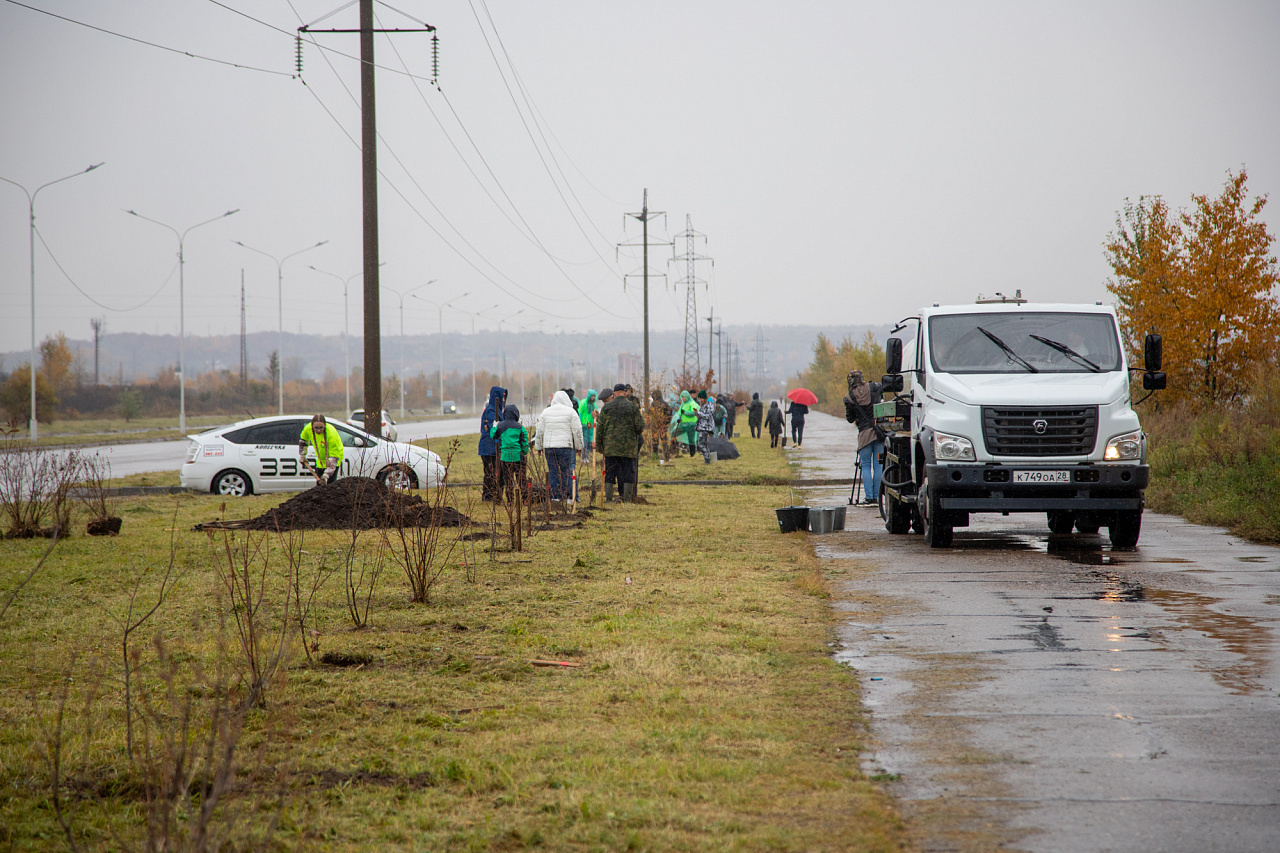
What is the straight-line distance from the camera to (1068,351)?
41.2ft

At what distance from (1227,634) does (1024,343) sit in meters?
5.65

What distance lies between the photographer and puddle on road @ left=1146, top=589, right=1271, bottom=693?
6215mm

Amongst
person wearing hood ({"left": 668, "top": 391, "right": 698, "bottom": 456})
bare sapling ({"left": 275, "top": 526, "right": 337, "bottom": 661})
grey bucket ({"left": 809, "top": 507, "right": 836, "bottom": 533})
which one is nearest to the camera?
bare sapling ({"left": 275, "top": 526, "right": 337, "bottom": 661})

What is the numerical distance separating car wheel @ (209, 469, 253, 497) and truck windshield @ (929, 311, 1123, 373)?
13.2m

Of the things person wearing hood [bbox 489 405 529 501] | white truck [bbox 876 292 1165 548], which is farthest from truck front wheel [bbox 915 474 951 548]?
person wearing hood [bbox 489 405 529 501]

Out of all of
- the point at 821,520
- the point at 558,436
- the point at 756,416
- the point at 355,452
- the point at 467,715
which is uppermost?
the point at 756,416

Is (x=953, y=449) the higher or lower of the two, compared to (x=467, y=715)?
higher

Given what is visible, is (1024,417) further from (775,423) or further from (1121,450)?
(775,423)

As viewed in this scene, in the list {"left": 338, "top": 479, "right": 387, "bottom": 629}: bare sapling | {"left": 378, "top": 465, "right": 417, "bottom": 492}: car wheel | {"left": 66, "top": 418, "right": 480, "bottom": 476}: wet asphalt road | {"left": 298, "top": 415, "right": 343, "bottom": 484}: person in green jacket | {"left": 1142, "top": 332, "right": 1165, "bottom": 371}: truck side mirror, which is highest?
{"left": 1142, "top": 332, "right": 1165, "bottom": 371}: truck side mirror

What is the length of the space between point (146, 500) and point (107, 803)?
54.5ft

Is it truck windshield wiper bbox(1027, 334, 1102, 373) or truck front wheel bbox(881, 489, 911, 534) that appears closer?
truck windshield wiper bbox(1027, 334, 1102, 373)

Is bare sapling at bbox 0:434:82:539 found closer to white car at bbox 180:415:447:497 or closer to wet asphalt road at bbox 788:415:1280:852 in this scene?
white car at bbox 180:415:447:497

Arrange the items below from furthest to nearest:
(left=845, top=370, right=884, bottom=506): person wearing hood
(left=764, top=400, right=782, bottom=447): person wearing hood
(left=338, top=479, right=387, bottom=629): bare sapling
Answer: (left=764, top=400, right=782, bottom=447): person wearing hood → (left=845, top=370, right=884, bottom=506): person wearing hood → (left=338, top=479, right=387, bottom=629): bare sapling

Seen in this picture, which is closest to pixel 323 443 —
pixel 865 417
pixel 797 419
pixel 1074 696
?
pixel 865 417
